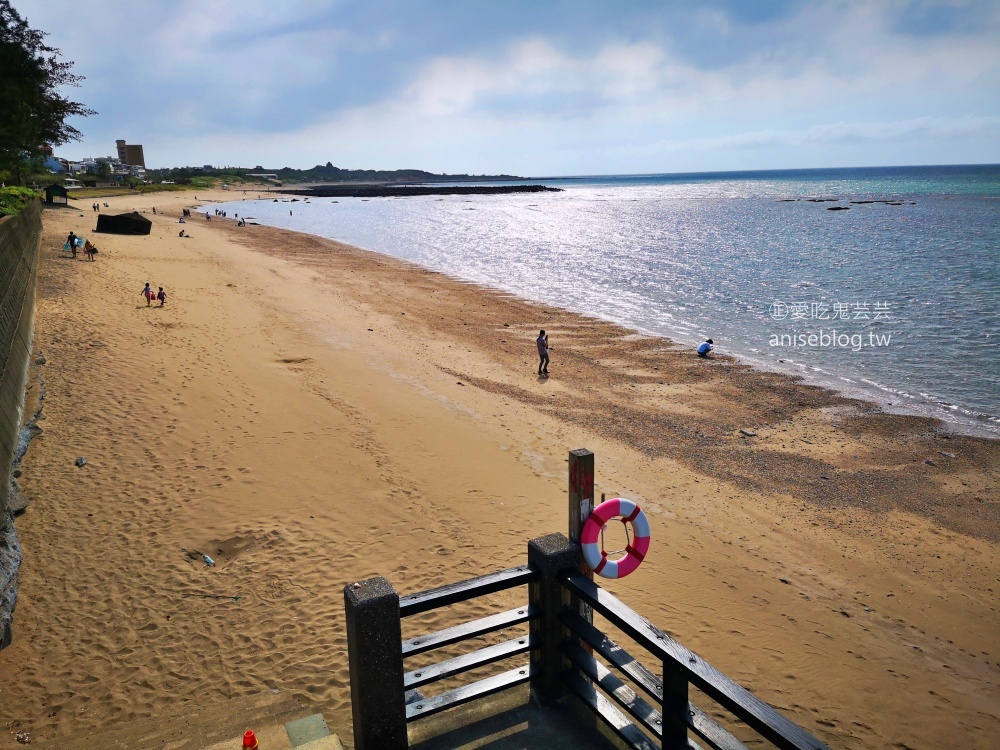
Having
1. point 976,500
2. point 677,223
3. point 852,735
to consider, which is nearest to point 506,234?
point 677,223

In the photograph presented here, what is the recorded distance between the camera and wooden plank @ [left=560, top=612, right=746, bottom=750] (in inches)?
137

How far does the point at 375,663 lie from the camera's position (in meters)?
3.98

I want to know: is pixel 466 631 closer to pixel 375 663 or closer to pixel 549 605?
pixel 549 605

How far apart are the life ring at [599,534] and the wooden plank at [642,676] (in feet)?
1.97

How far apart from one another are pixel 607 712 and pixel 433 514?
5.96m

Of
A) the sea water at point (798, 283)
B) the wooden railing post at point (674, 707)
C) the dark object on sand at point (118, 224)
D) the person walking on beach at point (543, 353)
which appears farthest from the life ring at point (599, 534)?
the dark object on sand at point (118, 224)

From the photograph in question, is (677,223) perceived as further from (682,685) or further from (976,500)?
(682,685)

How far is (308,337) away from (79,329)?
6.13 m

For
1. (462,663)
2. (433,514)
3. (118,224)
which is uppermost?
(118,224)

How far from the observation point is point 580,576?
181 inches

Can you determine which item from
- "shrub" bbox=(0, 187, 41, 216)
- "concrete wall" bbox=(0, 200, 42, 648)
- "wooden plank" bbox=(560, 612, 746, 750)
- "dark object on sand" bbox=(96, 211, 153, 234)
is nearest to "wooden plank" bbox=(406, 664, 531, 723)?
"wooden plank" bbox=(560, 612, 746, 750)

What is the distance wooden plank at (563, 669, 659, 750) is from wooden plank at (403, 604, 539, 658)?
1.88ft

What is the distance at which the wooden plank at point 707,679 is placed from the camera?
299cm

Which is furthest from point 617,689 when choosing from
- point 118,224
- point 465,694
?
point 118,224
